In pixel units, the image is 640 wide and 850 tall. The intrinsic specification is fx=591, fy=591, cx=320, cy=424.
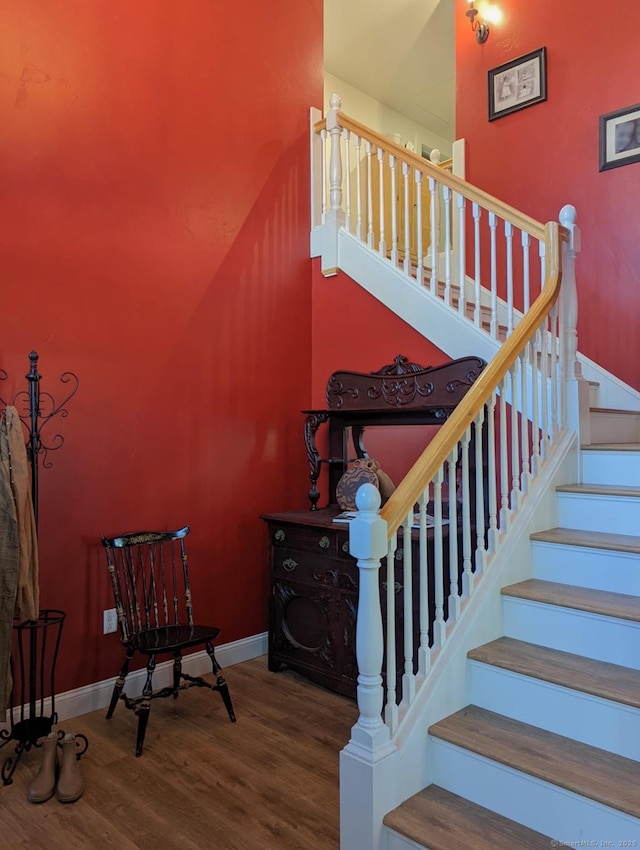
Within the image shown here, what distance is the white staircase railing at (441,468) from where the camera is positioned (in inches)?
70.5

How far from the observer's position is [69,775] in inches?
87.0

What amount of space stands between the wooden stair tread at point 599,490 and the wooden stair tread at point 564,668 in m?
0.73

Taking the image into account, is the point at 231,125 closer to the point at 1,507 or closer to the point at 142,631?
the point at 1,507

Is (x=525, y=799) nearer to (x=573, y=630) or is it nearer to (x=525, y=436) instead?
(x=573, y=630)

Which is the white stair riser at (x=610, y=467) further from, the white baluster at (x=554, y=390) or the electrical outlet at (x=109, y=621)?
the electrical outlet at (x=109, y=621)

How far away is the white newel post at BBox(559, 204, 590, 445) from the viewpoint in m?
2.81

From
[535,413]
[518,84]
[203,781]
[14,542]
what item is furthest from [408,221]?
[203,781]

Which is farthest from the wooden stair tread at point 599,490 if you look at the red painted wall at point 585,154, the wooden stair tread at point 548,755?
the red painted wall at point 585,154

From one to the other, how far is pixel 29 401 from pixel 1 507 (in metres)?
0.54

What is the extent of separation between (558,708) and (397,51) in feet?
19.6

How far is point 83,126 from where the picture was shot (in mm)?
2896

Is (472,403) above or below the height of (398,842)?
above

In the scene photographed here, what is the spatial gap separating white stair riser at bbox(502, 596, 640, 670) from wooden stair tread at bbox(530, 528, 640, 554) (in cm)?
31

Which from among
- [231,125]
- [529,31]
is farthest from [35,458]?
[529,31]
